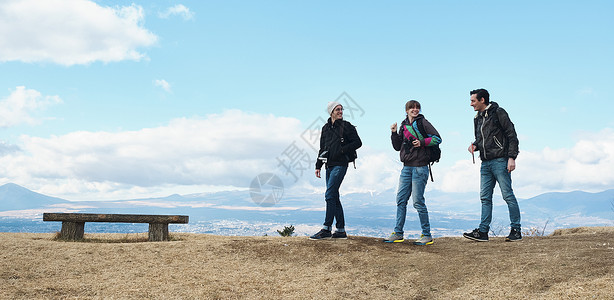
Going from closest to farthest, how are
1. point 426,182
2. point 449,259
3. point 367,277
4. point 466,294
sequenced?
point 466,294 < point 367,277 < point 449,259 < point 426,182

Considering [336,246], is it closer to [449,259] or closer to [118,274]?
[449,259]

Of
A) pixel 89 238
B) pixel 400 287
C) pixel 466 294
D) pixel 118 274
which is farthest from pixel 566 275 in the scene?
pixel 89 238

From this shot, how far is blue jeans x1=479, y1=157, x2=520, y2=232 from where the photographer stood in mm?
7992

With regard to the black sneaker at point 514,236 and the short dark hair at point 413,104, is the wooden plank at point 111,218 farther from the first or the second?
the black sneaker at point 514,236

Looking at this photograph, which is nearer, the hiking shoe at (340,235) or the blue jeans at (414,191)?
the blue jeans at (414,191)

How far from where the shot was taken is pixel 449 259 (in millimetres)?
6922

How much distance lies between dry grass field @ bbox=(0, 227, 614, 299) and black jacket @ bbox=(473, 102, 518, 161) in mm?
Answer: 1641

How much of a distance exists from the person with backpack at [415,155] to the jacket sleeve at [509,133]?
1.24 meters

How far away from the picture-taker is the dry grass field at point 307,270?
5719 mm

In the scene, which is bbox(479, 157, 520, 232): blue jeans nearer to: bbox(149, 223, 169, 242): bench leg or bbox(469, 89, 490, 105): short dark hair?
bbox(469, 89, 490, 105): short dark hair

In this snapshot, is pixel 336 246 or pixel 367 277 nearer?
pixel 367 277

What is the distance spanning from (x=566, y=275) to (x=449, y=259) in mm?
1675

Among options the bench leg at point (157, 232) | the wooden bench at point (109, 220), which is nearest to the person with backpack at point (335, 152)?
the wooden bench at point (109, 220)

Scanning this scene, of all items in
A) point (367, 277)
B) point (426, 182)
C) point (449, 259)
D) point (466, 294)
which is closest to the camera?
point (466, 294)
